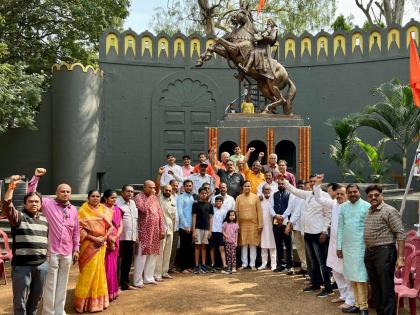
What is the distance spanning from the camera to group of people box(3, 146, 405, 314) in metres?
5.03

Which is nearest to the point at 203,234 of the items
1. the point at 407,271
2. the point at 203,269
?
the point at 203,269

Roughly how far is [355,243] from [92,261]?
2964mm

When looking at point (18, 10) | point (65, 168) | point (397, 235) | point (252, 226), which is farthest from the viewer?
point (18, 10)

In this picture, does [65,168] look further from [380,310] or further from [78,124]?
[380,310]

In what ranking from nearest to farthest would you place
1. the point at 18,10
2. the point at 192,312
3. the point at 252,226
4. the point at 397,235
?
the point at 397,235 < the point at 192,312 < the point at 252,226 < the point at 18,10

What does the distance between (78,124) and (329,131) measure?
823 centimetres

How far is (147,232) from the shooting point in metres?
7.02

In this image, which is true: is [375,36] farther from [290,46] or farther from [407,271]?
[407,271]

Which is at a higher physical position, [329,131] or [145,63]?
[145,63]

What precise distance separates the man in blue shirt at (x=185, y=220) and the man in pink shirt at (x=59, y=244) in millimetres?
2703

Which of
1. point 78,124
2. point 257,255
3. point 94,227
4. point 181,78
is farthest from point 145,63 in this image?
point 94,227

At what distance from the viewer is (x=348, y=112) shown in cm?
1705

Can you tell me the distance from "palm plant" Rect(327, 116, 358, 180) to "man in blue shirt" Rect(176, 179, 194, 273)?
26.0ft

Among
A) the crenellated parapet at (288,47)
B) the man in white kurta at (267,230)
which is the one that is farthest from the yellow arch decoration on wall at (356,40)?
the man in white kurta at (267,230)
